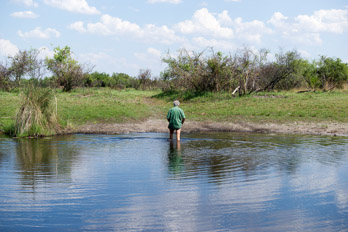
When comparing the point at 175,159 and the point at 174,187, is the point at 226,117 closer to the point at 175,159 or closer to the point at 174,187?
the point at 175,159

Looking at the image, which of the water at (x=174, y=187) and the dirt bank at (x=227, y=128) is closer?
the water at (x=174, y=187)

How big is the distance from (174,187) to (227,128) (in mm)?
11581

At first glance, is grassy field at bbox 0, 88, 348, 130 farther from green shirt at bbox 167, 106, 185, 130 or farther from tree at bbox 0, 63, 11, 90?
tree at bbox 0, 63, 11, 90

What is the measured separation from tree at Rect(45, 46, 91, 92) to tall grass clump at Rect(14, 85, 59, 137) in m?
24.4

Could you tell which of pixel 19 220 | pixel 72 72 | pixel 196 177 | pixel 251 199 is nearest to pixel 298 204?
pixel 251 199

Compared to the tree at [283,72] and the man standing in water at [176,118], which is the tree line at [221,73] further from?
the man standing in water at [176,118]

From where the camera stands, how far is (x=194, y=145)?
13961 mm

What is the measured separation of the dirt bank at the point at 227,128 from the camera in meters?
18.0

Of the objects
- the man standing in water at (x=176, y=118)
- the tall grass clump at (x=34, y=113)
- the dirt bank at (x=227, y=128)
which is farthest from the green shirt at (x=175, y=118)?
the tall grass clump at (x=34, y=113)

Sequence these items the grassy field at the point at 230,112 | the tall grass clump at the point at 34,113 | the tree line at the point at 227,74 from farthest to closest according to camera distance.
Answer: the tree line at the point at 227,74 → the grassy field at the point at 230,112 → the tall grass clump at the point at 34,113

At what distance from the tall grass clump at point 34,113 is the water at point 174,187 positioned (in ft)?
8.15

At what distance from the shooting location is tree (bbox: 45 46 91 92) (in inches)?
1617

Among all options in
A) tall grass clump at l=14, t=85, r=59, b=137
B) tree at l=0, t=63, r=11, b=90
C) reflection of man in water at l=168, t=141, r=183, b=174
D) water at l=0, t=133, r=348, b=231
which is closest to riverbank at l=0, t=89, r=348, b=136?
tall grass clump at l=14, t=85, r=59, b=137

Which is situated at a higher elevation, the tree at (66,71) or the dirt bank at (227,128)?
the tree at (66,71)
